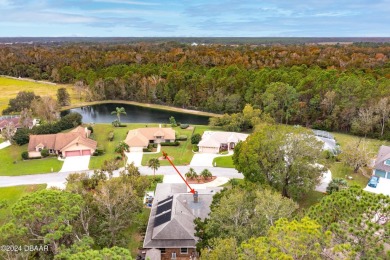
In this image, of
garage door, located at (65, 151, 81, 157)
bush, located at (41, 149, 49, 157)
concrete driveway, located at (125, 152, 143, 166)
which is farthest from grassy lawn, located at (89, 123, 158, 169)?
bush, located at (41, 149, 49, 157)

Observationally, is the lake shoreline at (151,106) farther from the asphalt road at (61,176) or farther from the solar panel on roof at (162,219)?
the solar panel on roof at (162,219)

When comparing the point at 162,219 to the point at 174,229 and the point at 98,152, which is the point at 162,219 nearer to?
the point at 174,229

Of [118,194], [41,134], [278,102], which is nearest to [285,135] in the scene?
[118,194]

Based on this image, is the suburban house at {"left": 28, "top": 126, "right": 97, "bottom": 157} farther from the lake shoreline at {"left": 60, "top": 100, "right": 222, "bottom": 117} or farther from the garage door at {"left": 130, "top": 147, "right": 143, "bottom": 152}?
the lake shoreline at {"left": 60, "top": 100, "right": 222, "bottom": 117}

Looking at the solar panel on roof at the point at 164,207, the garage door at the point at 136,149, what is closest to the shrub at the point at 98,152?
the garage door at the point at 136,149

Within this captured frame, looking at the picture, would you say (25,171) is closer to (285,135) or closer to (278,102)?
(285,135)

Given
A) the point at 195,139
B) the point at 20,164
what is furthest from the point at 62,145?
the point at 195,139

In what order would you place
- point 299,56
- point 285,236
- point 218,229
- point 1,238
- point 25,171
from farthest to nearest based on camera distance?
point 299,56 < point 25,171 < point 218,229 < point 1,238 < point 285,236
